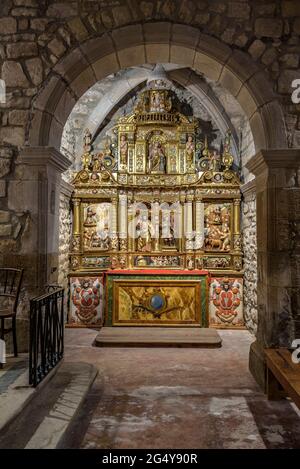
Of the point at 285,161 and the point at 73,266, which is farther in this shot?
the point at 73,266

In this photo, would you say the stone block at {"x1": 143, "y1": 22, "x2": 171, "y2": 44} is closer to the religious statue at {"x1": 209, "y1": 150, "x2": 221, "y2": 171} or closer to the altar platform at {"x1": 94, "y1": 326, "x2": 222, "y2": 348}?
the religious statue at {"x1": 209, "y1": 150, "x2": 221, "y2": 171}

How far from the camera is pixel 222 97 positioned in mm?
6762

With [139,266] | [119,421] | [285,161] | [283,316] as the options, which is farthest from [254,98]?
[139,266]

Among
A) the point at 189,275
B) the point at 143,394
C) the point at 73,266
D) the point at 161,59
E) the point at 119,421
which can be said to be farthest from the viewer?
the point at 73,266

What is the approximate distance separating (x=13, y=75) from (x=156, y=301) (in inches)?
150

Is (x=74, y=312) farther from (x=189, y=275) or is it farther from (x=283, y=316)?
(x=283, y=316)

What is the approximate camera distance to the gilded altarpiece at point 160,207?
6.82m

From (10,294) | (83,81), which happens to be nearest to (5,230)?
(10,294)

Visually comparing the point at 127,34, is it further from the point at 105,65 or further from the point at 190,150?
the point at 190,150

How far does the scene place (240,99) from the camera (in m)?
4.29

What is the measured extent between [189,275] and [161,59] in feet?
10.7

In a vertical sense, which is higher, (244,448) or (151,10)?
(151,10)

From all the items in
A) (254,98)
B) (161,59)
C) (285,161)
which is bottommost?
→ (285,161)

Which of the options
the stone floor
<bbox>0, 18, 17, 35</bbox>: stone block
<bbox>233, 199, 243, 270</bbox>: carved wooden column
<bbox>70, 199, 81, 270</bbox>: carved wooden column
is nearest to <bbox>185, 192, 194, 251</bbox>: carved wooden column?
<bbox>233, 199, 243, 270</bbox>: carved wooden column
